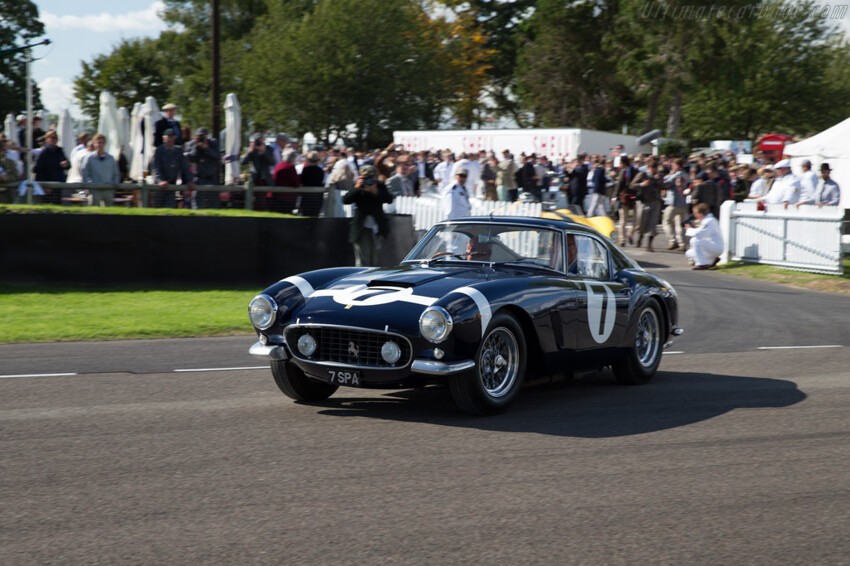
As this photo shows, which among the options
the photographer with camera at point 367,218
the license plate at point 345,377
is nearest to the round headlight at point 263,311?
the license plate at point 345,377

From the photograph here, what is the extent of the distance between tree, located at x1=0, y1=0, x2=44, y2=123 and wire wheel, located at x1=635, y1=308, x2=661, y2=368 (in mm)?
73754

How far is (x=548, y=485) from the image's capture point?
17.8 ft

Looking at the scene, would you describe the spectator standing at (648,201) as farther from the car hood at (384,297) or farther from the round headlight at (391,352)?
the round headlight at (391,352)

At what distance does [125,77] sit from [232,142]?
72825 millimetres

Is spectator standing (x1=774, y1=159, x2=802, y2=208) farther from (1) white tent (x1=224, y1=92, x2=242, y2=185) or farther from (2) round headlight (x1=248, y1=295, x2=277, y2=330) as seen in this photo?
(2) round headlight (x1=248, y1=295, x2=277, y2=330)

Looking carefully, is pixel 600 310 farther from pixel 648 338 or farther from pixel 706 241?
pixel 706 241

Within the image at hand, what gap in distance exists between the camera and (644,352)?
29.9 feet

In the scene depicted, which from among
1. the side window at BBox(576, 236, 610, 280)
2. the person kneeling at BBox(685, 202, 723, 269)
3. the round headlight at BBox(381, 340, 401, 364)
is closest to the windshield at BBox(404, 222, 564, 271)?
the side window at BBox(576, 236, 610, 280)

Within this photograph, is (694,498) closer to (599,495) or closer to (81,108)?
(599,495)

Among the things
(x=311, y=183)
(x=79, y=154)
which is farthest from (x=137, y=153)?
(x=311, y=183)

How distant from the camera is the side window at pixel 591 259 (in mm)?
8461

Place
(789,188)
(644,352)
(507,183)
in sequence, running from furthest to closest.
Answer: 1. (507,183)
2. (789,188)
3. (644,352)

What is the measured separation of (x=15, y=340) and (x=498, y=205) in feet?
38.5

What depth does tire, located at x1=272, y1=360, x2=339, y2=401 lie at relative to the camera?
7.52 metres
